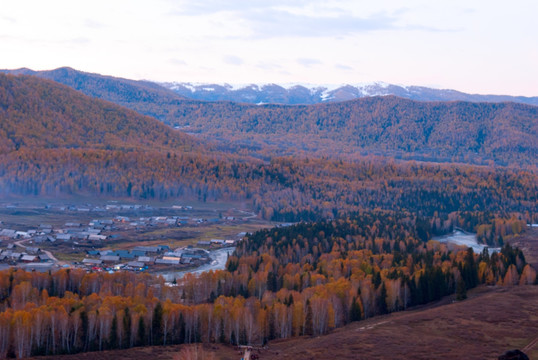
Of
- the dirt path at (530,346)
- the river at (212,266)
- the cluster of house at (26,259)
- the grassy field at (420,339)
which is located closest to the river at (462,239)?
the river at (212,266)

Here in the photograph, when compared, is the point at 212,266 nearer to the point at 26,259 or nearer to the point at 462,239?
the point at 26,259

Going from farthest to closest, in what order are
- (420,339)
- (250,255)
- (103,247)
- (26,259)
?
1. (103,247)
2. (250,255)
3. (26,259)
4. (420,339)

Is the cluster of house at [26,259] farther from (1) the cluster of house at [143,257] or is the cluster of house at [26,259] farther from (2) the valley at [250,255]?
(1) the cluster of house at [143,257]

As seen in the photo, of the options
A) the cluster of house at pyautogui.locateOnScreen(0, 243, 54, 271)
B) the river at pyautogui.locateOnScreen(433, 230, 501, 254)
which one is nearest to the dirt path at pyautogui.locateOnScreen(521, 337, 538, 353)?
the cluster of house at pyautogui.locateOnScreen(0, 243, 54, 271)

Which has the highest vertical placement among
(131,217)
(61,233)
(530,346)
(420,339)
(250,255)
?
(530,346)

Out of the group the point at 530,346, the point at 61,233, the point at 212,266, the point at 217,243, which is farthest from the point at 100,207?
the point at 530,346

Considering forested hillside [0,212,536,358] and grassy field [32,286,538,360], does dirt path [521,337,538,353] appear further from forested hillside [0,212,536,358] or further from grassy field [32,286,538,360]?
forested hillside [0,212,536,358]
